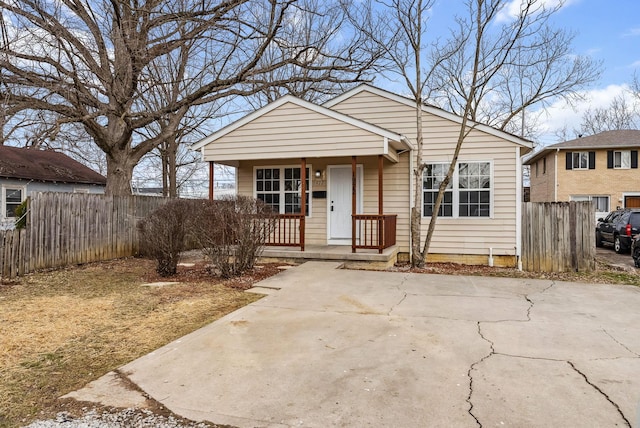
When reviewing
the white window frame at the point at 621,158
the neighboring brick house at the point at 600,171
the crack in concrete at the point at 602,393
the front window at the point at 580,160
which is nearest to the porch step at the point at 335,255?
the crack in concrete at the point at 602,393

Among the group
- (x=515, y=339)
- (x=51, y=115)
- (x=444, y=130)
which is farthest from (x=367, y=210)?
(x=51, y=115)

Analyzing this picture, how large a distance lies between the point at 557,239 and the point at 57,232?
11.4 meters

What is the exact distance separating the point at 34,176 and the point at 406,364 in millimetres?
18431

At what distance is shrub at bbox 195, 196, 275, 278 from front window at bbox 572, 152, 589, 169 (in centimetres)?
2070

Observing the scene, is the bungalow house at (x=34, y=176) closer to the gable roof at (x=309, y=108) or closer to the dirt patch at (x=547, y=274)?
the gable roof at (x=309, y=108)

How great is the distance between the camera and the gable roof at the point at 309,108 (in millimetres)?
8852

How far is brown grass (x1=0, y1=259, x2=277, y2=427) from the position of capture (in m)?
3.24

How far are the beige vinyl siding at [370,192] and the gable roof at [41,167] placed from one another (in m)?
11.5

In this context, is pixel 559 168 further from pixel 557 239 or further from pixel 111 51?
pixel 111 51

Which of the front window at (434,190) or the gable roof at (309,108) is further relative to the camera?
the front window at (434,190)

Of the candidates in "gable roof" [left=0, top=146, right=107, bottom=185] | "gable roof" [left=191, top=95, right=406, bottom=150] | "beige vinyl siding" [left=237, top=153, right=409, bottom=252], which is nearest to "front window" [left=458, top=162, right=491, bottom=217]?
"beige vinyl siding" [left=237, top=153, right=409, bottom=252]

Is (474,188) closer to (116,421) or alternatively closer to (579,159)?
(116,421)

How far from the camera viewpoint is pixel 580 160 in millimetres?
21906

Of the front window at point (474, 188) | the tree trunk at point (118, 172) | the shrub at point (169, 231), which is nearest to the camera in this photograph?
the shrub at point (169, 231)
